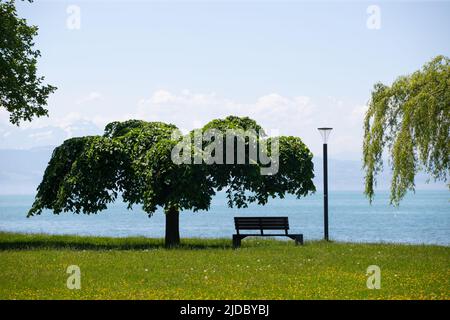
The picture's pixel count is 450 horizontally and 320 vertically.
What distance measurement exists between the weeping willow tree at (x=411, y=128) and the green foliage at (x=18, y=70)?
48.6 ft

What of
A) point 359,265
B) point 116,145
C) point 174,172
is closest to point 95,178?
point 116,145

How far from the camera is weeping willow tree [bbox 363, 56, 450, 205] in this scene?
27.0 metres

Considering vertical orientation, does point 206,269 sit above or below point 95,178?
below

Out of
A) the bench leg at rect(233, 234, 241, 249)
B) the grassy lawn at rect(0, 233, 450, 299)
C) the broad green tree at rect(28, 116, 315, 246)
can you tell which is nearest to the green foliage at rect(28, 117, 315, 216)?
the broad green tree at rect(28, 116, 315, 246)

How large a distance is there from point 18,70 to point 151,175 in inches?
316

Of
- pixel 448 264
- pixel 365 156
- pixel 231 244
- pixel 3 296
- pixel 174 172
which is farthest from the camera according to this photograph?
pixel 365 156

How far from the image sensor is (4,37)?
Result: 27031 mm

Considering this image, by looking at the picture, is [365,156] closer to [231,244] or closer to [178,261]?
[231,244]

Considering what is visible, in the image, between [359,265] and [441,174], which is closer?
[359,265]

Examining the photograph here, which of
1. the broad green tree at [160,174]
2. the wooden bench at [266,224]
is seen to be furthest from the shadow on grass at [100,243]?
the broad green tree at [160,174]

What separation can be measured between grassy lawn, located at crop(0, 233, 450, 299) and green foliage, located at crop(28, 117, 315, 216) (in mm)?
1935

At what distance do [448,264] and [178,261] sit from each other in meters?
8.26

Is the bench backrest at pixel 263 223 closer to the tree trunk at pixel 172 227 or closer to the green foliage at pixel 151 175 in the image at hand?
the green foliage at pixel 151 175

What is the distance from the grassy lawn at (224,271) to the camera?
1425 centimetres
